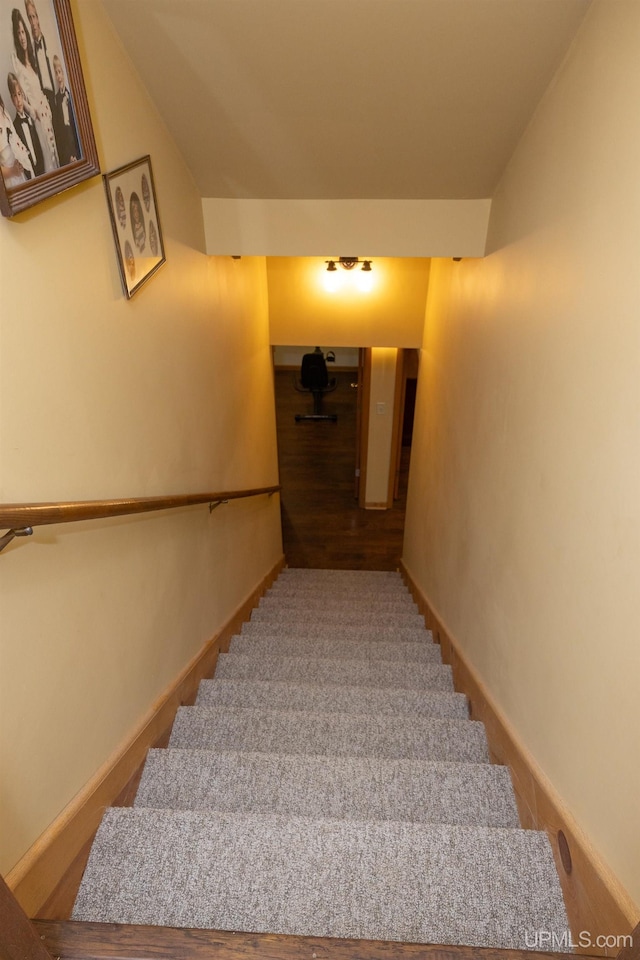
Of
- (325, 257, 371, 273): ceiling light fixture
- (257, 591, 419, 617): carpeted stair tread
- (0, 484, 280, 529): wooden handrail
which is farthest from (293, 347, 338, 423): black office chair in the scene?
(0, 484, 280, 529): wooden handrail

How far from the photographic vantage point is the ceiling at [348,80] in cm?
133

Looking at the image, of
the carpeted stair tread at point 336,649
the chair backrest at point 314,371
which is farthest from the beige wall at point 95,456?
the chair backrest at point 314,371

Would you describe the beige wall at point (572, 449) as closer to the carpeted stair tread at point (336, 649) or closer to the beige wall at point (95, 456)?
the carpeted stair tread at point (336, 649)

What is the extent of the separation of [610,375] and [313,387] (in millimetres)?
8040

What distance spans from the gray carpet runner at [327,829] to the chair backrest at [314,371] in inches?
280

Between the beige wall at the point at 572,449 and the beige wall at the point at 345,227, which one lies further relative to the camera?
the beige wall at the point at 345,227

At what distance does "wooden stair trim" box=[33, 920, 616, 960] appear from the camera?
83 cm

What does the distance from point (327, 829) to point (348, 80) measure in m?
2.09

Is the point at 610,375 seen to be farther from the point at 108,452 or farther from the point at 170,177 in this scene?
the point at 170,177

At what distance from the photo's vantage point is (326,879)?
3.54 ft

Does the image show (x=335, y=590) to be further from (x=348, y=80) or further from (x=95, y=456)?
(x=348, y=80)

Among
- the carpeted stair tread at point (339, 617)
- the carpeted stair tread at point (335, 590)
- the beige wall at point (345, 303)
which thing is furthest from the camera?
the beige wall at point (345, 303)

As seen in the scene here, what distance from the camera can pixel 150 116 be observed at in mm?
1688

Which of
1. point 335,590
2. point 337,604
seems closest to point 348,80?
point 337,604
